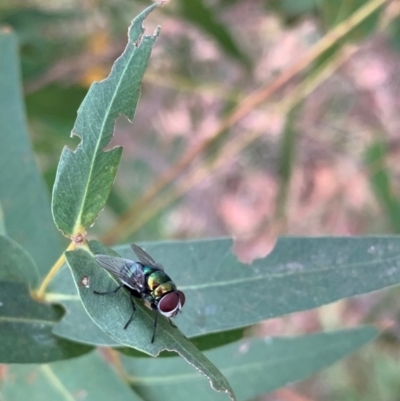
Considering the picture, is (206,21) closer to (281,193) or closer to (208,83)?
(208,83)

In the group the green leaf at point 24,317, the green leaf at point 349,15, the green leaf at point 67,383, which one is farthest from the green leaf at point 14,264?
the green leaf at point 349,15

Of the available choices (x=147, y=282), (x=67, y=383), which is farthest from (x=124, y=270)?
(x=67, y=383)

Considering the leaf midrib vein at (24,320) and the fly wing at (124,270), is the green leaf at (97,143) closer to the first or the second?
the fly wing at (124,270)

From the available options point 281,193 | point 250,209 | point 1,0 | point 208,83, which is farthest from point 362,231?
point 1,0

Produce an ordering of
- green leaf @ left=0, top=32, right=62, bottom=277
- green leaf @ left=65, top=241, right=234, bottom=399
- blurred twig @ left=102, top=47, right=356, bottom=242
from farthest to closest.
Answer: blurred twig @ left=102, top=47, right=356, bottom=242 → green leaf @ left=0, top=32, right=62, bottom=277 → green leaf @ left=65, top=241, right=234, bottom=399

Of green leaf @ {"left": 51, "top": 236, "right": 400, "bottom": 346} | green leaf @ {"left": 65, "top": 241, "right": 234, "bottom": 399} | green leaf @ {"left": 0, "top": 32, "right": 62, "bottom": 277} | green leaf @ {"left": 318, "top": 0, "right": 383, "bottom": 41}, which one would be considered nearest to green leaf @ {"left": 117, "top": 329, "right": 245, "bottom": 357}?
green leaf @ {"left": 51, "top": 236, "right": 400, "bottom": 346}

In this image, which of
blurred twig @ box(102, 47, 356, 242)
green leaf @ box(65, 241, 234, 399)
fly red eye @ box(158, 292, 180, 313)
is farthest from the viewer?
blurred twig @ box(102, 47, 356, 242)

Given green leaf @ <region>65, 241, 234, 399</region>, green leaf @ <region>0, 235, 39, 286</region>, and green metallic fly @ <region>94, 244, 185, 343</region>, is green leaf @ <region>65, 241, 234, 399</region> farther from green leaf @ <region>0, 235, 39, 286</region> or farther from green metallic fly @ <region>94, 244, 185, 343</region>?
green leaf @ <region>0, 235, 39, 286</region>
